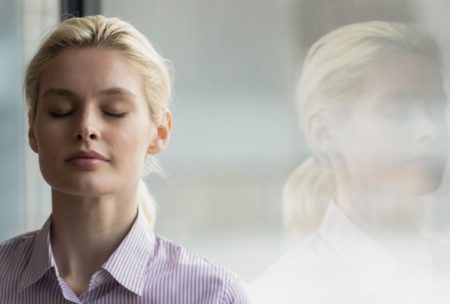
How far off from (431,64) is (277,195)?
1.37 ft

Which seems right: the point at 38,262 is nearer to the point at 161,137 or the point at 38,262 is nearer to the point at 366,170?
the point at 161,137

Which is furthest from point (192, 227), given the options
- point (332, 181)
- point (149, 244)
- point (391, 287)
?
point (149, 244)

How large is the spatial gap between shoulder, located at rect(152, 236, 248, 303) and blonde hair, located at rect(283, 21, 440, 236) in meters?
0.62

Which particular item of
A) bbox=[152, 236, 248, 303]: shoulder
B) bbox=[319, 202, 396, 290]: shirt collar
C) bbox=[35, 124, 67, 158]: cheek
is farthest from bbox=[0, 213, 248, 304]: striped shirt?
bbox=[319, 202, 396, 290]: shirt collar

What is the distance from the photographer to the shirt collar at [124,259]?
3.57 feet

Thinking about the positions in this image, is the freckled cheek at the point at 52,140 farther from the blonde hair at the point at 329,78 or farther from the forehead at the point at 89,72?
the blonde hair at the point at 329,78

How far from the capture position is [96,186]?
3.49ft

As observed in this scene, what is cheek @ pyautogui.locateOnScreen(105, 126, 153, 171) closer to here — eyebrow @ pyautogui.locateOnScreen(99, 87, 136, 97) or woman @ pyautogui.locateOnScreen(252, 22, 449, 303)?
eyebrow @ pyautogui.locateOnScreen(99, 87, 136, 97)

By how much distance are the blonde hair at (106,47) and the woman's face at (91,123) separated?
13 millimetres

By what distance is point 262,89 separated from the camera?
5.82 feet

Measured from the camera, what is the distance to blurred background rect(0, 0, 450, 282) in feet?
5.70

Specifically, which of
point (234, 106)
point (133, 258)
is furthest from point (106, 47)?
point (234, 106)

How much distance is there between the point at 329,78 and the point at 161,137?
2.01ft

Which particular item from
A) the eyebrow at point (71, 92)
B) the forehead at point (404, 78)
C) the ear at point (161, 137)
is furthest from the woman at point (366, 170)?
the eyebrow at point (71, 92)
